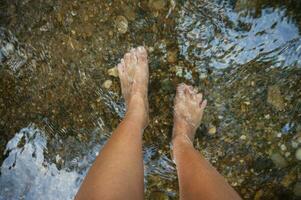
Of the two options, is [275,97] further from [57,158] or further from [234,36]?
[57,158]

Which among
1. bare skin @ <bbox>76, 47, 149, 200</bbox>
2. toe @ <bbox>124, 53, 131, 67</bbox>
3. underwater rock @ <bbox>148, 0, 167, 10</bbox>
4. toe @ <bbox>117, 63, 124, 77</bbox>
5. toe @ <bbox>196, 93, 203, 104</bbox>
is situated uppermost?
underwater rock @ <bbox>148, 0, 167, 10</bbox>

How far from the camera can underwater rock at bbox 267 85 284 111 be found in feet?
8.09

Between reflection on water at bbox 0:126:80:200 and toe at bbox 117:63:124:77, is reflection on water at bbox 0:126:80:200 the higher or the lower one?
the lower one

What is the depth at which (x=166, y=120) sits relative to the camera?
262 cm

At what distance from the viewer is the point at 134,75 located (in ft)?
8.49

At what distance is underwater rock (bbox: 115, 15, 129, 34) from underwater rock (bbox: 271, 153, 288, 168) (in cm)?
121

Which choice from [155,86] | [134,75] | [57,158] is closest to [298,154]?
[155,86]

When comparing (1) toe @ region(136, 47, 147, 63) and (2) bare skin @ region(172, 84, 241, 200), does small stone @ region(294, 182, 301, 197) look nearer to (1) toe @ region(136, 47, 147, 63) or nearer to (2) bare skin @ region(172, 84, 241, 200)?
(2) bare skin @ region(172, 84, 241, 200)

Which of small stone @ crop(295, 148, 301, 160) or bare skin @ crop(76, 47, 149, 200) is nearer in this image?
bare skin @ crop(76, 47, 149, 200)

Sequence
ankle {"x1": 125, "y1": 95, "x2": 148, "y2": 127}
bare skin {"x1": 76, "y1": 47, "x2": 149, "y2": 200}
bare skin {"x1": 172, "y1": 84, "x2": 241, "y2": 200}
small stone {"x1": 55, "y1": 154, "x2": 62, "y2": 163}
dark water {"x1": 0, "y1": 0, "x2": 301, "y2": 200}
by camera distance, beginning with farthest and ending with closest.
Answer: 1. small stone {"x1": 55, "y1": 154, "x2": 62, "y2": 163}
2. dark water {"x1": 0, "y1": 0, "x2": 301, "y2": 200}
3. ankle {"x1": 125, "y1": 95, "x2": 148, "y2": 127}
4. bare skin {"x1": 172, "y1": 84, "x2": 241, "y2": 200}
5. bare skin {"x1": 76, "y1": 47, "x2": 149, "y2": 200}

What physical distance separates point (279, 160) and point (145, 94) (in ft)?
3.02

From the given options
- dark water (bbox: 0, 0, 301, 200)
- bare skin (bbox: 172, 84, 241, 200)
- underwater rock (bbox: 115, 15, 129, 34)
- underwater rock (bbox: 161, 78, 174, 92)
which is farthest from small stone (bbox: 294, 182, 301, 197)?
underwater rock (bbox: 115, 15, 129, 34)

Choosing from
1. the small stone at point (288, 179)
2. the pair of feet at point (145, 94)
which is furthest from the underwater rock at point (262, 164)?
the pair of feet at point (145, 94)

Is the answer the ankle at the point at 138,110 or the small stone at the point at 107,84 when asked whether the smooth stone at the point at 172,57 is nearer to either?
the ankle at the point at 138,110
